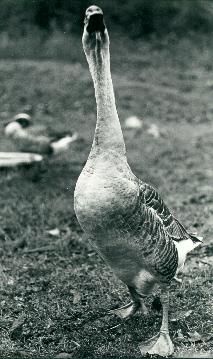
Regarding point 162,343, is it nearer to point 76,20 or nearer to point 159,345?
point 159,345

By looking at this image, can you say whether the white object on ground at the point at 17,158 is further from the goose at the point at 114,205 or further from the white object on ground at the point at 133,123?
the goose at the point at 114,205

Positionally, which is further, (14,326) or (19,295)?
(19,295)

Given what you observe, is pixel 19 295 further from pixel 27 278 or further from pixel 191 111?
pixel 191 111

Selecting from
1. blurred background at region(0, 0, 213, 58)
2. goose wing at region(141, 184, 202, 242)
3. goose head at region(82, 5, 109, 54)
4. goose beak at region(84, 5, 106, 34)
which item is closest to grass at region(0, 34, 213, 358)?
blurred background at region(0, 0, 213, 58)

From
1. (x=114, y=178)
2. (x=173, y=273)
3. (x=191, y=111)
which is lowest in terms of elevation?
(x=191, y=111)

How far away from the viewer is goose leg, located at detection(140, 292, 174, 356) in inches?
169

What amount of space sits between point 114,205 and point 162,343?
1197mm

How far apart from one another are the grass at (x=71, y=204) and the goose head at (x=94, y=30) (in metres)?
2.35

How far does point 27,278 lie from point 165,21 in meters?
15.9

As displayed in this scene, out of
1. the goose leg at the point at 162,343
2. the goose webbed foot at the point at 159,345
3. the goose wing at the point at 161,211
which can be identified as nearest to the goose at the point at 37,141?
the goose wing at the point at 161,211

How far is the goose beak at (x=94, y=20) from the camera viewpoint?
3.88 meters

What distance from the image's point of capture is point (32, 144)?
1028 centimetres

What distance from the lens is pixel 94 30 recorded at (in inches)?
159

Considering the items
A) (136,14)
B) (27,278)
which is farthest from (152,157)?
(136,14)
